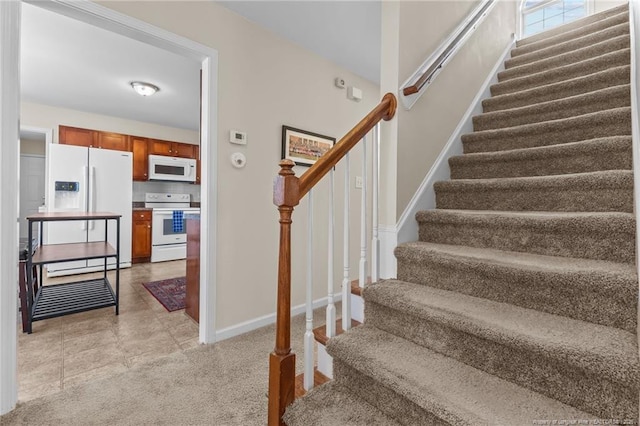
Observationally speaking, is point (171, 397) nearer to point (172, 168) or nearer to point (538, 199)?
point (538, 199)

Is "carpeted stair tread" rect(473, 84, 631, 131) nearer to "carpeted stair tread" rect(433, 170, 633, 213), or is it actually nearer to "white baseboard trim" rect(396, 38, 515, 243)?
"white baseboard trim" rect(396, 38, 515, 243)

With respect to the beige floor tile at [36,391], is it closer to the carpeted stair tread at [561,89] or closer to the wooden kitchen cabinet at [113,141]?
the carpeted stair tread at [561,89]

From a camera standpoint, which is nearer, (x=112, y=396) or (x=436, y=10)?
(x=112, y=396)

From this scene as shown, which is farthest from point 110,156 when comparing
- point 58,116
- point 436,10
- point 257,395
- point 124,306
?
point 436,10

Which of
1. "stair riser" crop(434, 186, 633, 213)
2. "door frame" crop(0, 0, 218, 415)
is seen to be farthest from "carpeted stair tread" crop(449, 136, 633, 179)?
"door frame" crop(0, 0, 218, 415)

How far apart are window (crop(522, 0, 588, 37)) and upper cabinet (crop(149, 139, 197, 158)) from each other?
19.4 feet

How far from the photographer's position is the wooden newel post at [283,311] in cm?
122

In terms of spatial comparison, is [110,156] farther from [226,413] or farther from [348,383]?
[348,383]

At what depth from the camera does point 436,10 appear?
2.00 meters

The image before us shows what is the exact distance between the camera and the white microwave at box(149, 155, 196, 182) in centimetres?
525

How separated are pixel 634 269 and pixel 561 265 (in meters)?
0.21

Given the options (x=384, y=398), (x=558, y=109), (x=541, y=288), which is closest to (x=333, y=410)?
(x=384, y=398)

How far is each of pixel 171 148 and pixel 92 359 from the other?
440cm

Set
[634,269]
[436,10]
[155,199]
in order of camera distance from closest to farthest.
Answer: [634,269] → [436,10] → [155,199]
